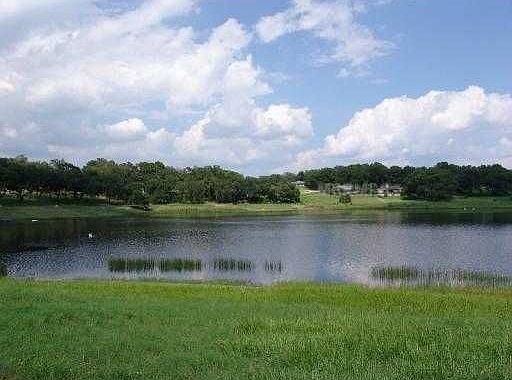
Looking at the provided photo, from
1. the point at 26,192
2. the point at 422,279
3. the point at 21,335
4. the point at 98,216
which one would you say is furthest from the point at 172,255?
the point at 26,192

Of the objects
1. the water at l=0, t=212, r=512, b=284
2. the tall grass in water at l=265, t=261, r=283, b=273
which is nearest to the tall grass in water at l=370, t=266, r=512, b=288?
the water at l=0, t=212, r=512, b=284

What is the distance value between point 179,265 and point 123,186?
12318 centimetres

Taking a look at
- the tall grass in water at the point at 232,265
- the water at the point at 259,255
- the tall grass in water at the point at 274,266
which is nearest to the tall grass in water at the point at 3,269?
the water at the point at 259,255

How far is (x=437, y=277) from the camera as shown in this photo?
38500mm

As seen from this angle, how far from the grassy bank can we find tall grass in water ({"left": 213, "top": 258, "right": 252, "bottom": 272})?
84207 millimetres

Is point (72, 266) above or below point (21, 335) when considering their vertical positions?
below

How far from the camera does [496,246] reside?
58375mm

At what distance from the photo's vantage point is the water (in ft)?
137

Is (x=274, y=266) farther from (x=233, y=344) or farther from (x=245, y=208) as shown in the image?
(x=245, y=208)

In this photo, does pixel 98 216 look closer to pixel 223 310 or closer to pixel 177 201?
pixel 177 201

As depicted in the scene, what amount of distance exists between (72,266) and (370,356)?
39.8 meters

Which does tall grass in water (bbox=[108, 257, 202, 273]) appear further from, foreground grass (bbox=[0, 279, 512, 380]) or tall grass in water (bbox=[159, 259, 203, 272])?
foreground grass (bbox=[0, 279, 512, 380])

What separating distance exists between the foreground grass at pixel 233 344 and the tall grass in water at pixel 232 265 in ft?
85.0

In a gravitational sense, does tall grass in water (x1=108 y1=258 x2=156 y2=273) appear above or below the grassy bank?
below
